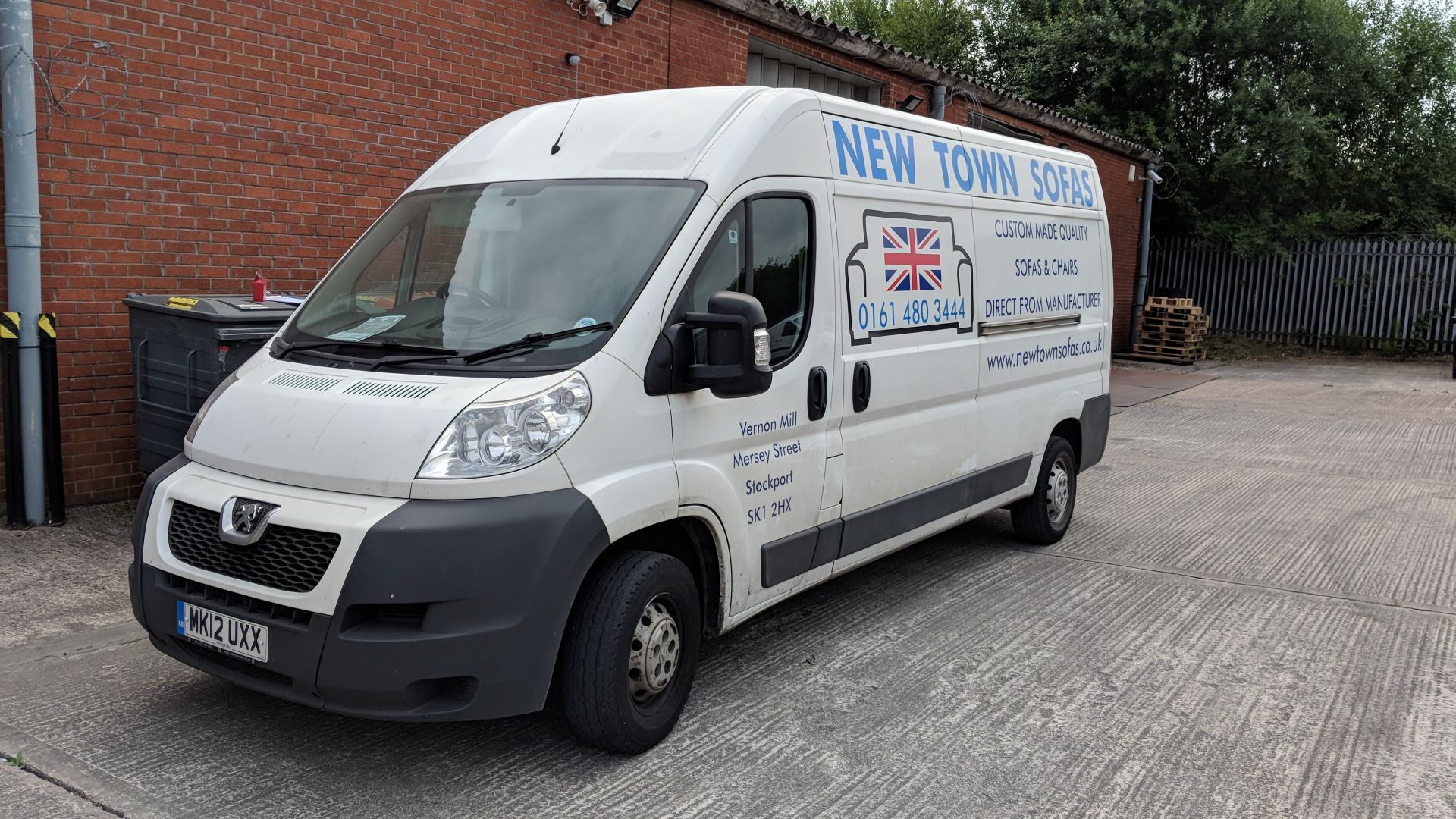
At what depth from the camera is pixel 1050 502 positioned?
21.3 feet

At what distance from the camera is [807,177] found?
14.1 feet

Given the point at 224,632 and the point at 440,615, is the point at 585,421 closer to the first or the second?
the point at 440,615

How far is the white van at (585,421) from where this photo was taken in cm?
313

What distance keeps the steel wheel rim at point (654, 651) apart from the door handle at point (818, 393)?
105 cm

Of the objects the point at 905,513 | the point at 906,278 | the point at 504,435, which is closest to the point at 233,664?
the point at 504,435

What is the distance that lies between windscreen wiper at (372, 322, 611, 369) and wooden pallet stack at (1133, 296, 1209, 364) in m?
18.1

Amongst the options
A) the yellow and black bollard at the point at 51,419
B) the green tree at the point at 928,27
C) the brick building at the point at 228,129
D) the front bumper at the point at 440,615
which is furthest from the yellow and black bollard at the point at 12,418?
the green tree at the point at 928,27

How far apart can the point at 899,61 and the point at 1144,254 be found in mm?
9816

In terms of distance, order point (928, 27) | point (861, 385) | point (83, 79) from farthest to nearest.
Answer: point (928, 27) < point (83, 79) < point (861, 385)

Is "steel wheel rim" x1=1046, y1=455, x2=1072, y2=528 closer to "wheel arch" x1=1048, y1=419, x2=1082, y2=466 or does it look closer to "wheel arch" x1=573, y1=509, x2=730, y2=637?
"wheel arch" x1=1048, y1=419, x2=1082, y2=466

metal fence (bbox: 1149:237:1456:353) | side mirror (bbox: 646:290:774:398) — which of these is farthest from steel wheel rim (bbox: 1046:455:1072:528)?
metal fence (bbox: 1149:237:1456:353)

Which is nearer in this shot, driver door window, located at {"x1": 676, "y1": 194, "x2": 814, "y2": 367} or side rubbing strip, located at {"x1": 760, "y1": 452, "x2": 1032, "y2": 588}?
driver door window, located at {"x1": 676, "y1": 194, "x2": 814, "y2": 367}

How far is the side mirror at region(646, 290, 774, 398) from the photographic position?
354 cm

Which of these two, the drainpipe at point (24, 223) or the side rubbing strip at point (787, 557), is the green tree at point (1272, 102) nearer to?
the side rubbing strip at point (787, 557)
